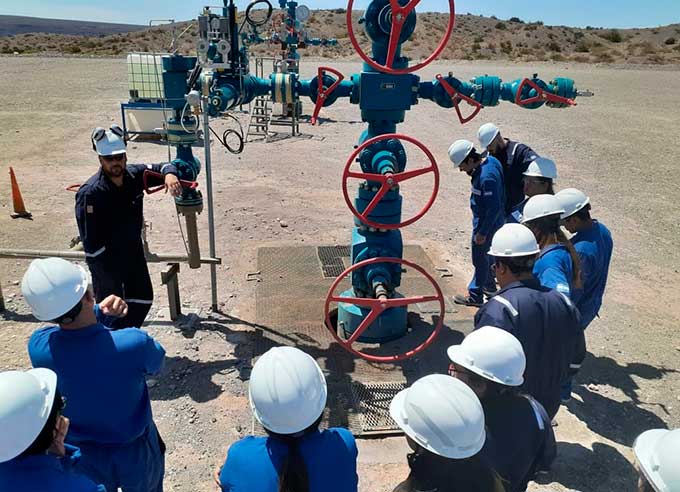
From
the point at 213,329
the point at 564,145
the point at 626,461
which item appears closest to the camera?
the point at 626,461

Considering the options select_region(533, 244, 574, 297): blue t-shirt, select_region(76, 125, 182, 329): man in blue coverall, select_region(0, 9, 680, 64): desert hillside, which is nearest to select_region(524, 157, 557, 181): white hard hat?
select_region(533, 244, 574, 297): blue t-shirt

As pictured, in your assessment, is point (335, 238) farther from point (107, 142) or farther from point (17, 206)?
point (17, 206)

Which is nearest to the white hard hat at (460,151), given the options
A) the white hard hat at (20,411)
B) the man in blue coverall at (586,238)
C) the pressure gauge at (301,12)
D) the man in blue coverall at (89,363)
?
the man in blue coverall at (586,238)

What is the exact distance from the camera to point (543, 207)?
292 centimetres

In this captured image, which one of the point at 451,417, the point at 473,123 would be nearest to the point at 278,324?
the point at 451,417

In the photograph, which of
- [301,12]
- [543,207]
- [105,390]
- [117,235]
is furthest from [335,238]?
[301,12]

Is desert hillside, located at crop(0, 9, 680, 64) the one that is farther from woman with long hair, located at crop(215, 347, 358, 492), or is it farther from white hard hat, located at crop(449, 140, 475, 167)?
woman with long hair, located at crop(215, 347, 358, 492)

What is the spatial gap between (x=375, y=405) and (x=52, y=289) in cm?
213

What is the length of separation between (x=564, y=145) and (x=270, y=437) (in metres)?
10.6

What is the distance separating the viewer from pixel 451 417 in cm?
148

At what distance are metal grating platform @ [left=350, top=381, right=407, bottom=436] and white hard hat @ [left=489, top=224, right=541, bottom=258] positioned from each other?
4.63ft

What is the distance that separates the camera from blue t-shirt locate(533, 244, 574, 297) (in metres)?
2.74

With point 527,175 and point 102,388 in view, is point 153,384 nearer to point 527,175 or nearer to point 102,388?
point 102,388

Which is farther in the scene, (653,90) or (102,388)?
(653,90)
